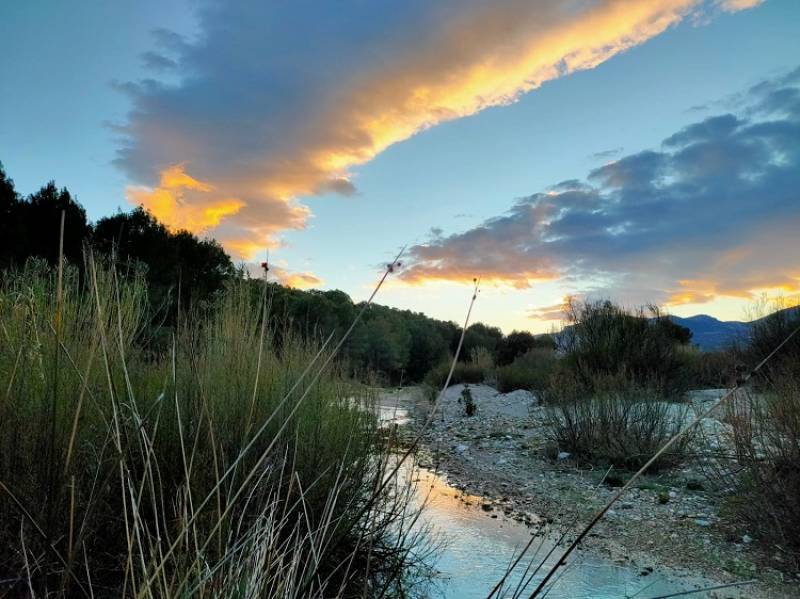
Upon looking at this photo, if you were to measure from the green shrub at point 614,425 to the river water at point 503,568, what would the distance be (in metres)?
2.63

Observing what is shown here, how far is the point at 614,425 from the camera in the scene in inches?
311

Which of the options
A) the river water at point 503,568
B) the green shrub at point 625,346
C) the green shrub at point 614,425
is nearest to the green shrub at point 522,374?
the green shrub at point 625,346

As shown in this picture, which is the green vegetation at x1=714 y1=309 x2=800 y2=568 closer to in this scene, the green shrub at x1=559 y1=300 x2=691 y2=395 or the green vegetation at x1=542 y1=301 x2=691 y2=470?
the green vegetation at x1=542 y1=301 x2=691 y2=470

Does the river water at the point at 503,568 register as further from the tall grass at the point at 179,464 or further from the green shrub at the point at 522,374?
the green shrub at the point at 522,374

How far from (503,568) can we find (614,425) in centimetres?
415

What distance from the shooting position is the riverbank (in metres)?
4.44

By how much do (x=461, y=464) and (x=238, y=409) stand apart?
18.3ft

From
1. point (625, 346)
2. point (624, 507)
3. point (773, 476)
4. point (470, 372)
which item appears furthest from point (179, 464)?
point (470, 372)

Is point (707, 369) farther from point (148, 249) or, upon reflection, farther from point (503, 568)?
point (148, 249)

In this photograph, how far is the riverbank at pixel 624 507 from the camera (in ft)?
14.6

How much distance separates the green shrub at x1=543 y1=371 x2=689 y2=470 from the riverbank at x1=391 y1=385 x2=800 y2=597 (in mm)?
280

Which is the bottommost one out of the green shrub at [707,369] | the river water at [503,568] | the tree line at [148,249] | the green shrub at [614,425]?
the river water at [503,568]

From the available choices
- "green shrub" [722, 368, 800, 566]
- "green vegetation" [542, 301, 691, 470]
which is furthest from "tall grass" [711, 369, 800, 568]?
"green vegetation" [542, 301, 691, 470]

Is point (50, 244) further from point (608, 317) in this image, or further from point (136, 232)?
point (608, 317)
